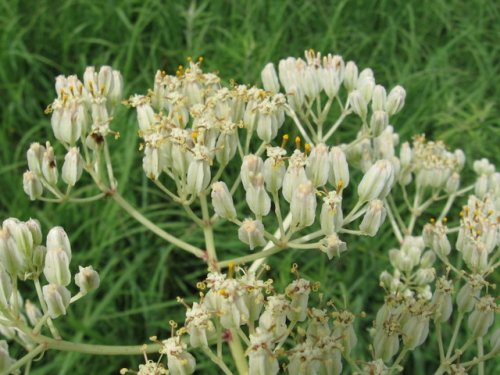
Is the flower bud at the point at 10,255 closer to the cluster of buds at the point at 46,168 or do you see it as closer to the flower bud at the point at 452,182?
the cluster of buds at the point at 46,168

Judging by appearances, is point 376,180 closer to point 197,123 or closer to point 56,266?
point 197,123

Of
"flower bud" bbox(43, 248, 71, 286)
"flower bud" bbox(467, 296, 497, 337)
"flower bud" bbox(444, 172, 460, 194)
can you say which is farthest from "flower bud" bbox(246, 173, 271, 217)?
"flower bud" bbox(444, 172, 460, 194)

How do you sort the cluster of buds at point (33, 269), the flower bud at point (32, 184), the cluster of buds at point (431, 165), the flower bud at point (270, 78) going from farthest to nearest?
the cluster of buds at point (431, 165), the flower bud at point (270, 78), the flower bud at point (32, 184), the cluster of buds at point (33, 269)

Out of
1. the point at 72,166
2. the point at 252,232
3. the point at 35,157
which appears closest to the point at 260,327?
the point at 252,232

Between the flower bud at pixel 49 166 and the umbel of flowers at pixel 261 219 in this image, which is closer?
the umbel of flowers at pixel 261 219

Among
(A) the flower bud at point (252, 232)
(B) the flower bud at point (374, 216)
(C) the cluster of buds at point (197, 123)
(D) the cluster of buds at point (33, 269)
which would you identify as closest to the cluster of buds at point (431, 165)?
(C) the cluster of buds at point (197, 123)

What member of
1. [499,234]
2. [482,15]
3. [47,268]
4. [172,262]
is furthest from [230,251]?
[482,15]

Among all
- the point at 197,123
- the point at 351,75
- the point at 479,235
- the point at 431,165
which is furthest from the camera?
the point at 431,165
